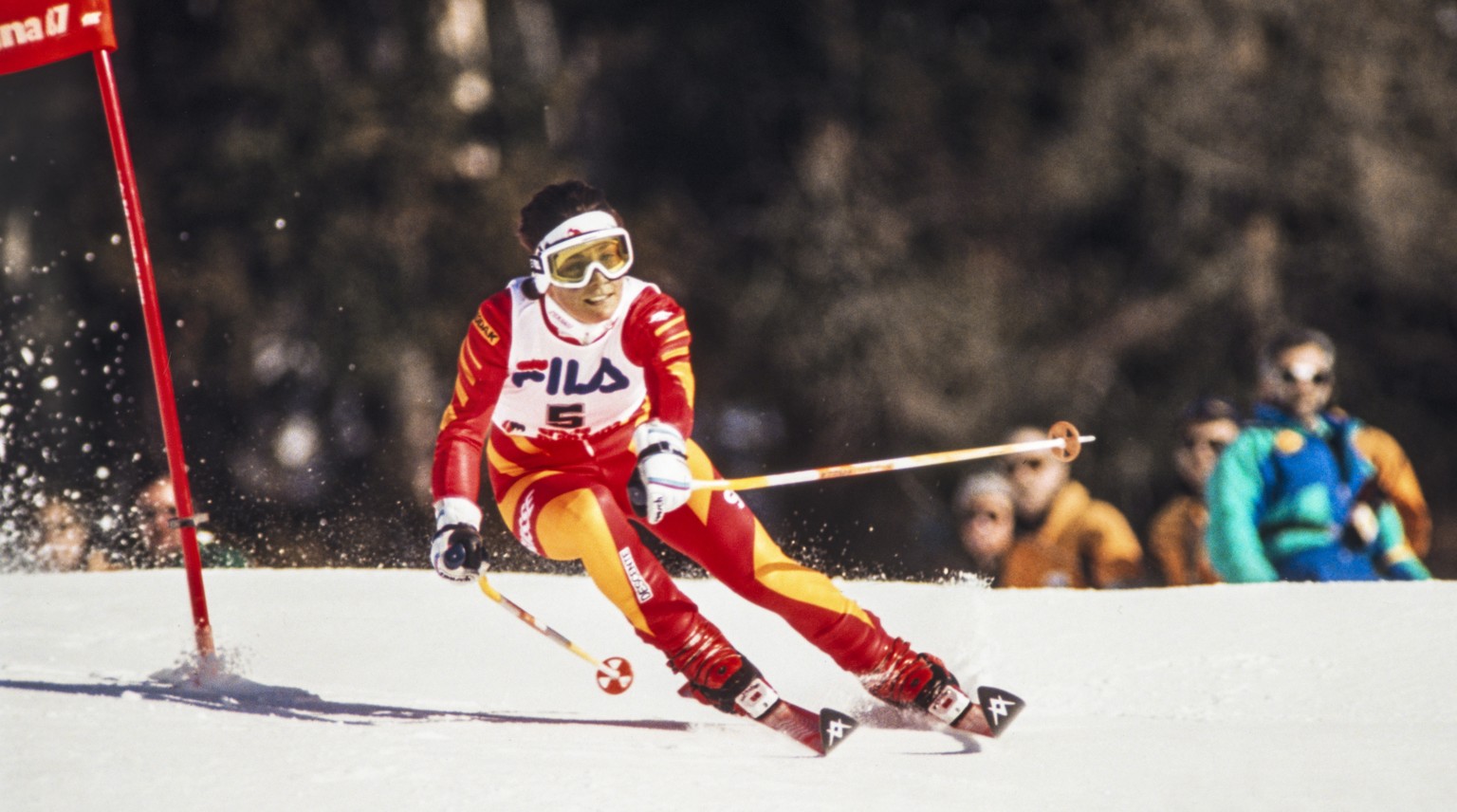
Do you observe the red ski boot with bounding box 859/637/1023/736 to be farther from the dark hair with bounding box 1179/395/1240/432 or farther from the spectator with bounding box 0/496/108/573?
the spectator with bounding box 0/496/108/573

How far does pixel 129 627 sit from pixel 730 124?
278 inches

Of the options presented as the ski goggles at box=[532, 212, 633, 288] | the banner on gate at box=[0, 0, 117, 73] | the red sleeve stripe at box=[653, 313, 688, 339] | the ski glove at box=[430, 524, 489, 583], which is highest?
the banner on gate at box=[0, 0, 117, 73]

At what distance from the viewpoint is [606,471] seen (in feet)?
14.5

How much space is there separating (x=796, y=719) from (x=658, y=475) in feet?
2.19

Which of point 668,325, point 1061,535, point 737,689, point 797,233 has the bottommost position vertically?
point 737,689

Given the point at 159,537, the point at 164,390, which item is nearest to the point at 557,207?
the point at 164,390

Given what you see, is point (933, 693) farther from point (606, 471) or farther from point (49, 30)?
point (49, 30)

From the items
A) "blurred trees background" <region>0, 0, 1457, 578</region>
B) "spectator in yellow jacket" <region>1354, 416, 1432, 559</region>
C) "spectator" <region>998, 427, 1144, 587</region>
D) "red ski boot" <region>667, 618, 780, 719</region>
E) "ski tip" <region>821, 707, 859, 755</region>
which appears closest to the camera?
"ski tip" <region>821, 707, 859, 755</region>

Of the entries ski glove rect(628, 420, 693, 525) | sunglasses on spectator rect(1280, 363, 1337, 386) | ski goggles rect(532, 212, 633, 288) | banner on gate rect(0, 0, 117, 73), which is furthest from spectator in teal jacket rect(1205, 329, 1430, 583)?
banner on gate rect(0, 0, 117, 73)

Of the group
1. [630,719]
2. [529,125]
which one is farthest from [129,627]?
[529,125]

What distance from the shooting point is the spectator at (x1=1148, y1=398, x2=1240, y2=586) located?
573cm

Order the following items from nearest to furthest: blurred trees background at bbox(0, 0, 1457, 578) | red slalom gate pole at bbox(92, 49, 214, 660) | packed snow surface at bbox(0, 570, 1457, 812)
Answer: packed snow surface at bbox(0, 570, 1457, 812)
red slalom gate pole at bbox(92, 49, 214, 660)
blurred trees background at bbox(0, 0, 1457, 578)

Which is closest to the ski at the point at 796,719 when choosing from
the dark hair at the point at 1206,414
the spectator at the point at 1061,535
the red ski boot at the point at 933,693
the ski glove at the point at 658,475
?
the red ski boot at the point at 933,693

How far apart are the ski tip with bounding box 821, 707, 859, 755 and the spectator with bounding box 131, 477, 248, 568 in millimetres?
4189
